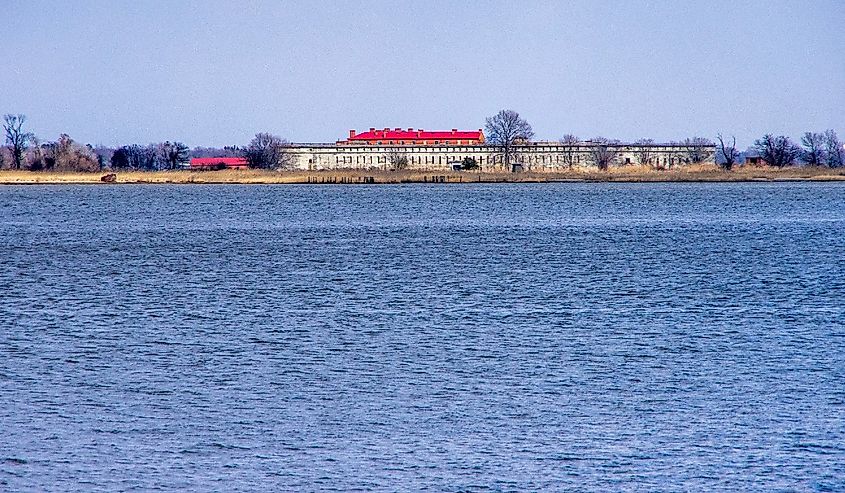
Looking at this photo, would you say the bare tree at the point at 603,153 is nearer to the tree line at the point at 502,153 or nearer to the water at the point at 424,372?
the tree line at the point at 502,153

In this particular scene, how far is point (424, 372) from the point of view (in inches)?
693

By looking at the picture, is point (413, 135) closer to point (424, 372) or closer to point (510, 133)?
point (510, 133)

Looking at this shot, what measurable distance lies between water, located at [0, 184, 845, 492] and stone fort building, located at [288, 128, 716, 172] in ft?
438

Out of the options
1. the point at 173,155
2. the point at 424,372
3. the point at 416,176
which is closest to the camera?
the point at 424,372

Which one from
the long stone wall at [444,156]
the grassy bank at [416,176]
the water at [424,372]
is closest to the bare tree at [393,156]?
the long stone wall at [444,156]

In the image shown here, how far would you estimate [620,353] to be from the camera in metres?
19.1

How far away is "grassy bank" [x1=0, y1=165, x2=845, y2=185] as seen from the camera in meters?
135

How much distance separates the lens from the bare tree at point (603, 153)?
171562 mm

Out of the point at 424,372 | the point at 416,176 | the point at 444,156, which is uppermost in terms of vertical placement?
the point at 444,156

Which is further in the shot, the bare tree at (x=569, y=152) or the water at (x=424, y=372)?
the bare tree at (x=569, y=152)

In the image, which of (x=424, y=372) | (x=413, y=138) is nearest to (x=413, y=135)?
(x=413, y=138)

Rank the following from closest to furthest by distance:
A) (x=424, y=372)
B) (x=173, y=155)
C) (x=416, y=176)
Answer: (x=424, y=372), (x=416, y=176), (x=173, y=155)

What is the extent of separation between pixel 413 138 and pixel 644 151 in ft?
117

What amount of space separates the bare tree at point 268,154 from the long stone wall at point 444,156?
2.28m
